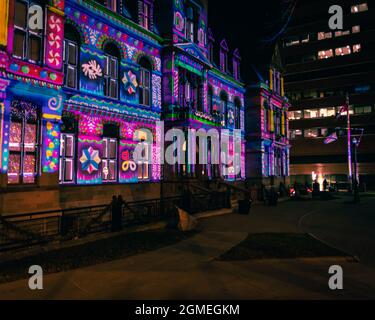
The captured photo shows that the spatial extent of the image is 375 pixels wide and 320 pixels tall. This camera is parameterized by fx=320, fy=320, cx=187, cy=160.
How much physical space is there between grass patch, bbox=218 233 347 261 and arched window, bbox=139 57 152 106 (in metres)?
11.3

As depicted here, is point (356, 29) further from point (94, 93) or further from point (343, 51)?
point (94, 93)

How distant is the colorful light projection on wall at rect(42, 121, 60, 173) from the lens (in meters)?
12.4

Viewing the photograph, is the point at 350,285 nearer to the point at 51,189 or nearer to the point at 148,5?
the point at 51,189

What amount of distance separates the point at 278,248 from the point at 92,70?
483 inches

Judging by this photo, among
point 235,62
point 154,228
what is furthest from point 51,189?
point 235,62

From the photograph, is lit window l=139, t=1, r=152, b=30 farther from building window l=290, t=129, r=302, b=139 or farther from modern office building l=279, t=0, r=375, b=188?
building window l=290, t=129, r=302, b=139

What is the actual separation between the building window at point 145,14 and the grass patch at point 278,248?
1443 centimetres

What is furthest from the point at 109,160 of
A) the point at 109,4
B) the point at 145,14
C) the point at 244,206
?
the point at 145,14

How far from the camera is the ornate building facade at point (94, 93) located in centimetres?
1183

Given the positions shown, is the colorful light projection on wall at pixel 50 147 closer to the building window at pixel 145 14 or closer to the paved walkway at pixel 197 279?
the paved walkway at pixel 197 279

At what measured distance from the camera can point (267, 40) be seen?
37969 mm

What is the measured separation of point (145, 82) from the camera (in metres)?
19.7

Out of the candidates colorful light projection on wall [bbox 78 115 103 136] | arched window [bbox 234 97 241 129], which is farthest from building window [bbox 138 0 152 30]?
arched window [bbox 234 97 241 129]
